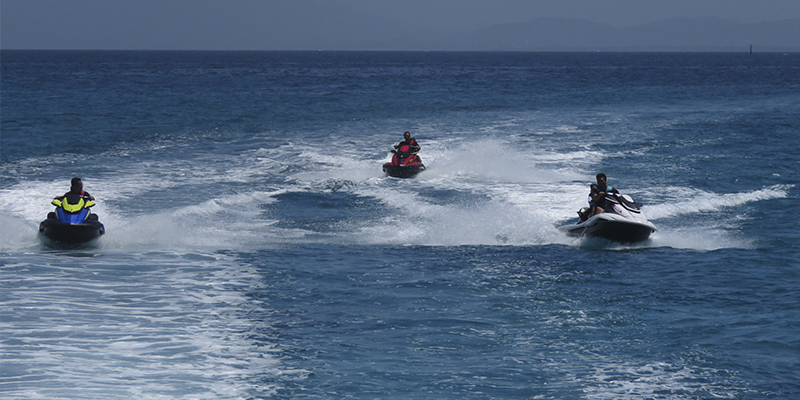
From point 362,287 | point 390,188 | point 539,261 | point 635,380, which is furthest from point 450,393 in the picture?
point 390,188

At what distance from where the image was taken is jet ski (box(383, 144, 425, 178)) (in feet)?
84.4

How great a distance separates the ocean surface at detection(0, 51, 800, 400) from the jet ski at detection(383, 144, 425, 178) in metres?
0.76

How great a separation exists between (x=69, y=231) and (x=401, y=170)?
12.0 metres

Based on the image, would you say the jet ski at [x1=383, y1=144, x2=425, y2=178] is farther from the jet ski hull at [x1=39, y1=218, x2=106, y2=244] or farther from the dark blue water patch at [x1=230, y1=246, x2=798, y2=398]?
the jet ski hull at [x1=39, y1=218, x2=106, y2=244]

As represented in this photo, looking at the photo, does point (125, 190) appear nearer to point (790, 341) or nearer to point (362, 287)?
point (362, 287)

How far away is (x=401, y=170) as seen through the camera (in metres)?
25.8

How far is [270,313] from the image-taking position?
1211 cm

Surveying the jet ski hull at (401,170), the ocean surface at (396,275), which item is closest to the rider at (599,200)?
the ocean surface at (396,275)

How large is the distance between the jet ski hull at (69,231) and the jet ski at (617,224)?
9.97m

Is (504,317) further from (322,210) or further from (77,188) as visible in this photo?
(322,210)

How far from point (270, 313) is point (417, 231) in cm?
667

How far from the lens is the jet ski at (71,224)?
15812mm

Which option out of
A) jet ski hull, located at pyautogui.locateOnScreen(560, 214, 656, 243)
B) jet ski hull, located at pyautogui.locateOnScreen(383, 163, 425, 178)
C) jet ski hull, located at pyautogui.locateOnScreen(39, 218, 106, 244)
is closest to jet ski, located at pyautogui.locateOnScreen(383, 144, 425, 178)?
jet ski hull, located at pyautogui.locateOnScreen(383, 163, 425, 178)

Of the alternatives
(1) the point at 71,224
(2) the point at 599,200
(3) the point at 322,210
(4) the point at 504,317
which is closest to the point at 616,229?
(2) the point at 599,200
